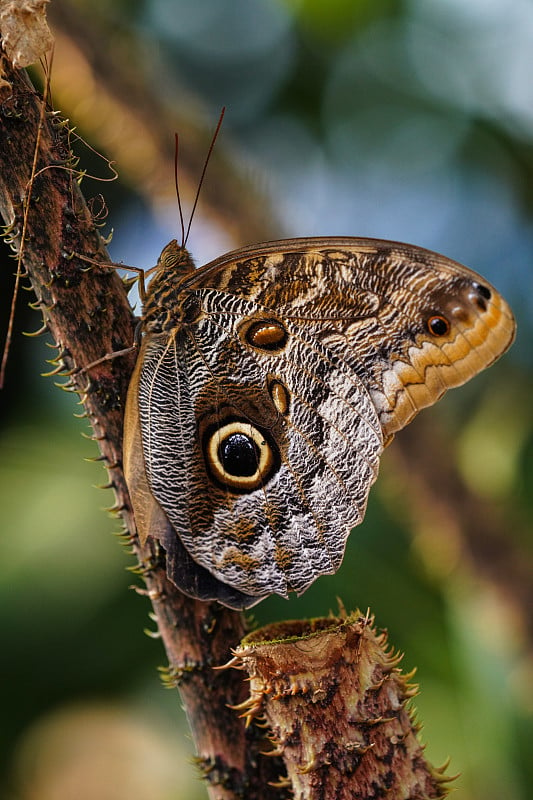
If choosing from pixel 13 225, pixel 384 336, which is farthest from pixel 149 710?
pixel 13 225

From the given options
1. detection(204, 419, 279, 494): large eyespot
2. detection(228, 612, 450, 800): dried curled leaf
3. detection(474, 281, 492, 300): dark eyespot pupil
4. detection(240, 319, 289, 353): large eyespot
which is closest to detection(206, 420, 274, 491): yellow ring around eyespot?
detection(204, 419, 279, 494): large eyespot

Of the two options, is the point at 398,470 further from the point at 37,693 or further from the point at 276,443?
the point at 37,693

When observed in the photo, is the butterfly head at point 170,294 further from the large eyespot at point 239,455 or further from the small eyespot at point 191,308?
the large eyespot at point 239,455

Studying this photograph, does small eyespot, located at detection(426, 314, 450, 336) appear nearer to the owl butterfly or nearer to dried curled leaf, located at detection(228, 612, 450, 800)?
the owl butterfly

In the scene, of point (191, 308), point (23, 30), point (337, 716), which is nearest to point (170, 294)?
point (191, 308)

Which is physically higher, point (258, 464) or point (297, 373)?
point (297, 373)

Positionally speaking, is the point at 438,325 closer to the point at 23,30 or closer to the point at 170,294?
the point at 170,294
